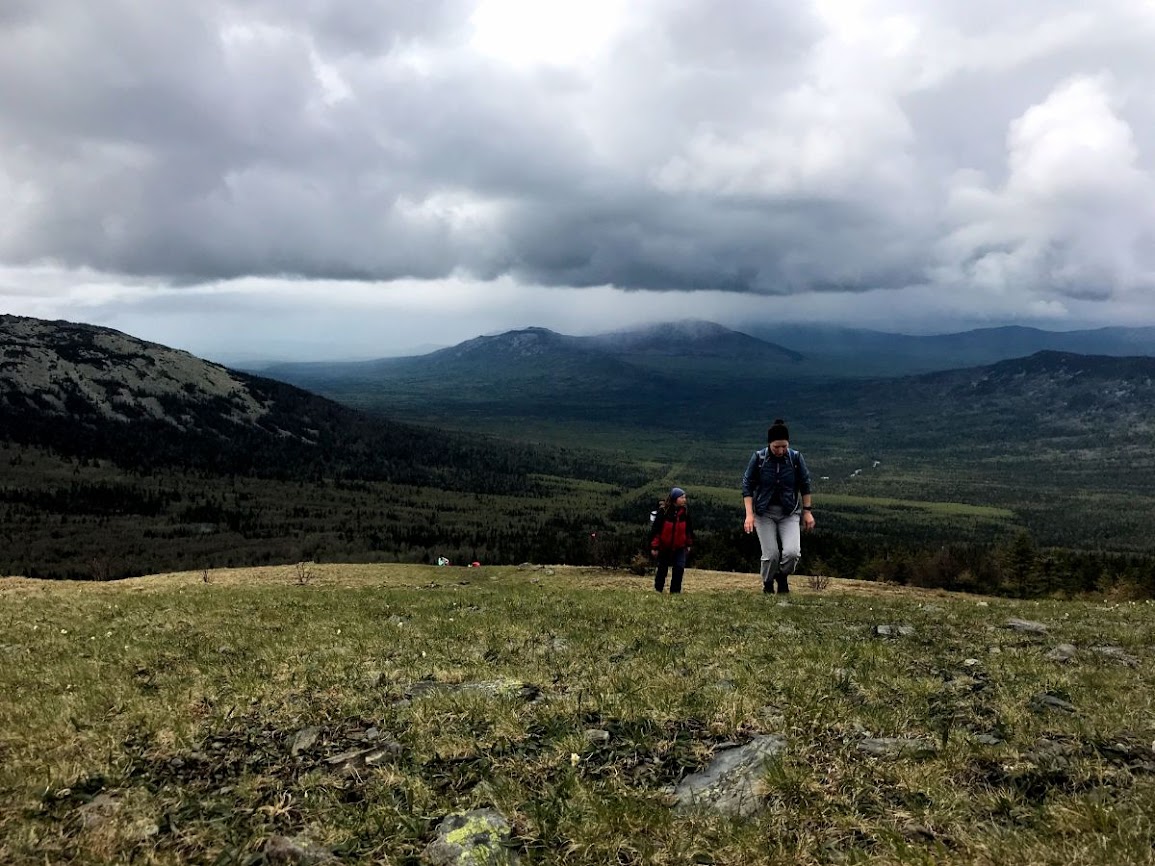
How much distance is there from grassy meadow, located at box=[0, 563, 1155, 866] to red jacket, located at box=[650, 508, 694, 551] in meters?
7.46

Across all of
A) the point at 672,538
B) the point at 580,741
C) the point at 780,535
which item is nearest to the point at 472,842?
the point at 580,741

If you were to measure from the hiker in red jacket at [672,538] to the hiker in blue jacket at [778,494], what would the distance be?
2733 millimetres

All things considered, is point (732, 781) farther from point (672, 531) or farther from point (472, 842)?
point (672, 531)

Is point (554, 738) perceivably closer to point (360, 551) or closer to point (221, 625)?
point (221, 625)

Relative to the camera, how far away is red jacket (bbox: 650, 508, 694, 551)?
68.2 ft

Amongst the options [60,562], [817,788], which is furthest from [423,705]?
[60,562]

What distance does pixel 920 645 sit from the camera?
11547mm

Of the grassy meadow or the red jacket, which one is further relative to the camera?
the red jacket

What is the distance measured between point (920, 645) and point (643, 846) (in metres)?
8.26

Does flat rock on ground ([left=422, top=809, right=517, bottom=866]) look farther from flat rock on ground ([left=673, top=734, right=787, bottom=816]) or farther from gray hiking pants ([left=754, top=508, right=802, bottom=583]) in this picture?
gray hiking pants ([left=754, top=508, right=802, bottom=583])

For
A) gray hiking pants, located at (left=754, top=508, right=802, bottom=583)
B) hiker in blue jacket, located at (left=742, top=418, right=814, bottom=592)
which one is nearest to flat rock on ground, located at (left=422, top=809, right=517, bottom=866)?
hiker in blue jacket, located at (left=742, top=418, right=814, bottom=592)

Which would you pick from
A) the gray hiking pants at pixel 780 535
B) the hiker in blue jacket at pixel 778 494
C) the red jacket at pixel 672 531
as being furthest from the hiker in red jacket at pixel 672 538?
the hiker in blue jacket at pixel 778 494

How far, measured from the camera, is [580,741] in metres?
7.09

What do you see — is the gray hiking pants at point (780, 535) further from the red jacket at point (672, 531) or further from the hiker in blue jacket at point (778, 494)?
the red jacket at point (672, 531)
